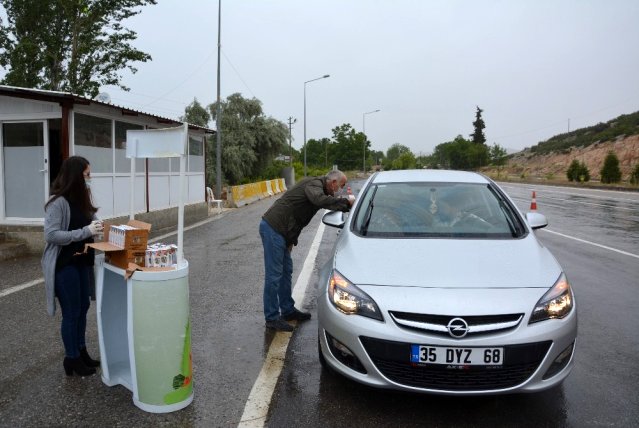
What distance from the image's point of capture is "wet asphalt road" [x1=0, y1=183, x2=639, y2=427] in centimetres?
320

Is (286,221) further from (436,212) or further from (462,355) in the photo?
(462,355)

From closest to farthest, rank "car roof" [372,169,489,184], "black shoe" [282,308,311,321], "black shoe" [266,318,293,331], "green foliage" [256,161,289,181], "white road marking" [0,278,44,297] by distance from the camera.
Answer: "black shoe" [266,318,293,331] < "car roof" [372,169,489,184] < "black shoe" [282,308,311,321] < "white road marking" [0,278,44,297] < "green foliage" [256,161,289,181]

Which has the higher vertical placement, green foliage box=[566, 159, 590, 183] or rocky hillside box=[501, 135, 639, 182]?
rocky hillside box=[501, 135, 639, 182]

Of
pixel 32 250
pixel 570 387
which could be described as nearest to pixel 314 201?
pixel 570 387

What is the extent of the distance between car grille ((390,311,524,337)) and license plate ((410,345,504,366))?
0.29 ft

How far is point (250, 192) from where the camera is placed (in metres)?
22.4

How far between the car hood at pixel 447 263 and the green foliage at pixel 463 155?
3824 inches

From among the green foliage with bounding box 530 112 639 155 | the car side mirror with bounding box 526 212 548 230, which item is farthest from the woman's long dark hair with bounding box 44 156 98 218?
the green foliage with bounding box 530 112 639 155

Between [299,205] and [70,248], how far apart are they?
2.04m

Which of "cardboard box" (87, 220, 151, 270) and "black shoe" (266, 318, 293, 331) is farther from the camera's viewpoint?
"black shoe" (266, 318, 293, 331)

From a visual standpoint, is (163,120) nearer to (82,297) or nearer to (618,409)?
(82,297)

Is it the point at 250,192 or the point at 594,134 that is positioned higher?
the point at 594,134

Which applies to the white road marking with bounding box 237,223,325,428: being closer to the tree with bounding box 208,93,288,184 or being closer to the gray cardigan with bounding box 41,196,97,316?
the gray cardigan with bounding box 41,196,97,316

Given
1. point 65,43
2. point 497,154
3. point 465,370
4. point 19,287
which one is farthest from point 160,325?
point 497,154
